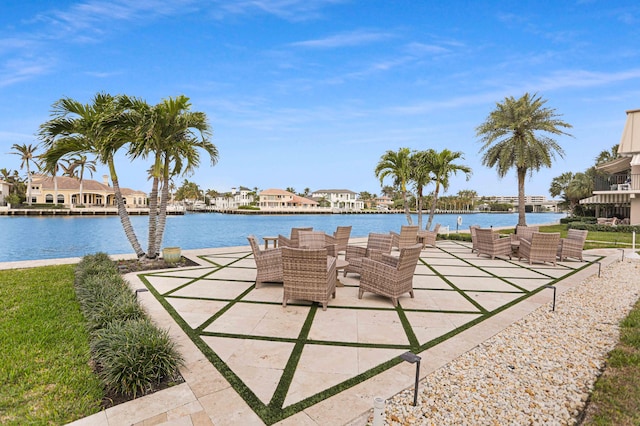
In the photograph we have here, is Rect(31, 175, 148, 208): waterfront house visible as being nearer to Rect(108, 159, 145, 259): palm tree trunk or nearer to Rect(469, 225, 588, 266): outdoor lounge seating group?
Rect(108, 159, 145, 259): palm tree trunk

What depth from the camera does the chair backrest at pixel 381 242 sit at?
6.62 metres

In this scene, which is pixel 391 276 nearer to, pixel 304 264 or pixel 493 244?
pixel 304 264

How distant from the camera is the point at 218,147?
8.59 metres

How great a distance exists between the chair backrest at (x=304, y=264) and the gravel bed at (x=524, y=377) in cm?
194

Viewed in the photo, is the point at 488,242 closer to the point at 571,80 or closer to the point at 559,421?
the point at 559,421

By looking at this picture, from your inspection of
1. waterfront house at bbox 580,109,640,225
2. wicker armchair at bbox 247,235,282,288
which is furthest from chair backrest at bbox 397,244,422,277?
waterfront house at bbox 580,109,640,225

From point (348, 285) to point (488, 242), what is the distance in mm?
5361

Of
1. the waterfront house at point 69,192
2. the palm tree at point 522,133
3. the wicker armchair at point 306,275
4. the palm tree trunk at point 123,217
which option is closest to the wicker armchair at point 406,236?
the wicker armchair at point 306,275

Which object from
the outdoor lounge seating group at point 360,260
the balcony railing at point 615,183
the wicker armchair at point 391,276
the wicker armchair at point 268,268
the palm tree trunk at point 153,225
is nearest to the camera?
the outdoor lounge seating group at point 360,260

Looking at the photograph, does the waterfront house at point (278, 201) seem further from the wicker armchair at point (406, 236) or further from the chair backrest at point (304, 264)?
the chair backrest at point (304, 264)

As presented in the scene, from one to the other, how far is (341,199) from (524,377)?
10627 centimetres

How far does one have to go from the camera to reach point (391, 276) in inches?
187

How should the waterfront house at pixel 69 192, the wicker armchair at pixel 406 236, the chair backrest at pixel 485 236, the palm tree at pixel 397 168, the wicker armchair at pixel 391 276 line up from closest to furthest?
the wicker armchair at pixel 391 276 → the chair backrest at pixel 485 236 → the wicker armchair at pixel 406 236 → the palm tree at pixel 397 168 → the waterfront house at pixel 69 192

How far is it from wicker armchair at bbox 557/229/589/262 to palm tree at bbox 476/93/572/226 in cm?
890
